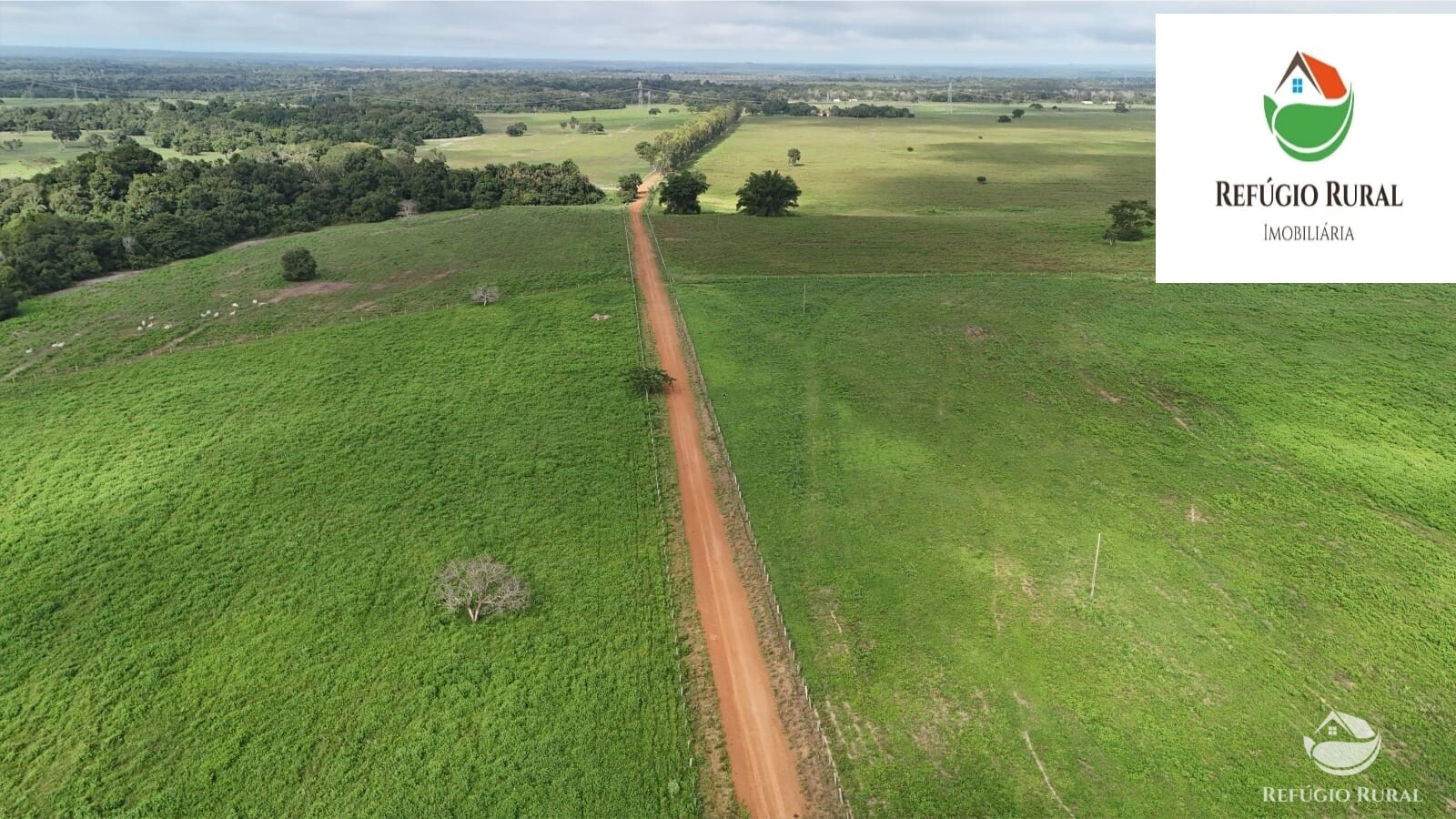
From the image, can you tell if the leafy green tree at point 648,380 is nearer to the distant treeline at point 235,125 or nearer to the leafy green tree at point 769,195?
the leafy green tree at point 769,195

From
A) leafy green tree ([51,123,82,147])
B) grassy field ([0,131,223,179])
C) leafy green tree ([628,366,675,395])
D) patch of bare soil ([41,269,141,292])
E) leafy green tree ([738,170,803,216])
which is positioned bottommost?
leafy green tree ([628,366,675,395])

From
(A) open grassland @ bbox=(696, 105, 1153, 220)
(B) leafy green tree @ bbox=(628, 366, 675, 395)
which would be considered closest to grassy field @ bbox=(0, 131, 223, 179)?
(A) open grassland @ bbox=(696, 105, 1153, 220)

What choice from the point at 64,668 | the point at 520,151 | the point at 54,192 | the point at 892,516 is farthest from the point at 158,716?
the point at 520,151

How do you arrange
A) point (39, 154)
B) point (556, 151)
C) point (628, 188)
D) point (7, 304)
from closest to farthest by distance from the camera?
point (7, 304) < point (628, 188) < point (39, 154) < point (556, 151)

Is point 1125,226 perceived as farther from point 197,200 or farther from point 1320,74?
point 197,200

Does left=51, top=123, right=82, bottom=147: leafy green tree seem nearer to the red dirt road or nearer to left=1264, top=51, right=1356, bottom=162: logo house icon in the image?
Result: the red dirt road

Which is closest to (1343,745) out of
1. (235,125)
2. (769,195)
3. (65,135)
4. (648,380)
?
(648,380)
